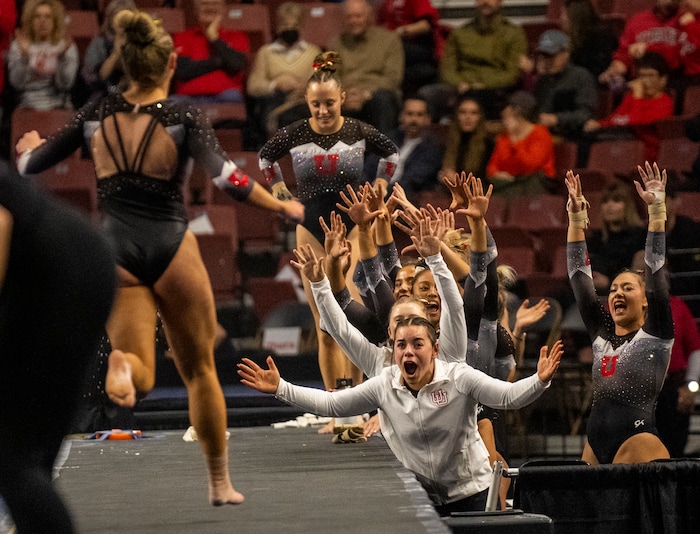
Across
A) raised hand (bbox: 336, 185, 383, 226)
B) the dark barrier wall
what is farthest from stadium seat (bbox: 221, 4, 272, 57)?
the dark barrier wall

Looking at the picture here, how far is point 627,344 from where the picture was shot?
16.4ft

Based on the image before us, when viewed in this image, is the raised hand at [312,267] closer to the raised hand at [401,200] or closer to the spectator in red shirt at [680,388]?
the raised hand at [401,200]

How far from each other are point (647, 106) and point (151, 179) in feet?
19.9

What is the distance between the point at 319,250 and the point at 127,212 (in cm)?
210

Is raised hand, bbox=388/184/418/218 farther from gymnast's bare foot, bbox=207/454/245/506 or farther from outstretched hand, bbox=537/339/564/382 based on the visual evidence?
gymnast's bare foot, bbox=207/454/245/506

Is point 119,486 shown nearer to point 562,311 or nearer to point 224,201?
point 562,311

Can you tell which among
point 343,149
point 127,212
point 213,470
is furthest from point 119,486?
point 343,149

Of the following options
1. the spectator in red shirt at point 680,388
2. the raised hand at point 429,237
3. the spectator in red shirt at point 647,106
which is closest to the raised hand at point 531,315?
the spectator in red shirt at point 680,388

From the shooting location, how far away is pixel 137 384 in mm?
3213

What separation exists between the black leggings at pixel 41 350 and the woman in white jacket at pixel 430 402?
65.6 inches

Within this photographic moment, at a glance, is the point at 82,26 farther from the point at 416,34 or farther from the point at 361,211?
the point at 361,211

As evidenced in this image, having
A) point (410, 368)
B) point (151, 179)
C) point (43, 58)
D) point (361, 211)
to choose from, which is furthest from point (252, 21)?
point (151, 179)

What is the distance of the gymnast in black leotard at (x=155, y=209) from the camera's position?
3291 millimetres

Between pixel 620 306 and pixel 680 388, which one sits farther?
pixel 680 388
